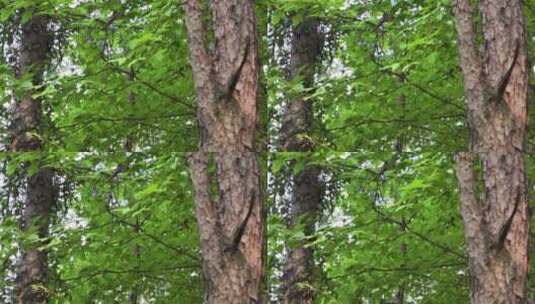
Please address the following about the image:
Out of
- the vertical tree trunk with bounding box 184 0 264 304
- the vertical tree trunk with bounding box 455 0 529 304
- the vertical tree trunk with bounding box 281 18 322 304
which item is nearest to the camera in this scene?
the vertical tree trunk with bounding box 184 0 264 304

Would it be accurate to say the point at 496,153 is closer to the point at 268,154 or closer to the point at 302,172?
the point at 268,154

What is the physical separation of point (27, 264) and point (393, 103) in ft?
16.5

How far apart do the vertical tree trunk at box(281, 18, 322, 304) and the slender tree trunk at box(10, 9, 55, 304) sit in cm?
308

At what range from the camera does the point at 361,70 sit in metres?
9.91

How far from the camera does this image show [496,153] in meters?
6.49

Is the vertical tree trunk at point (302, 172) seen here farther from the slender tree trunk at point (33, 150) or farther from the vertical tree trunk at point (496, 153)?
the vertical tree trunk at point (496, 153)

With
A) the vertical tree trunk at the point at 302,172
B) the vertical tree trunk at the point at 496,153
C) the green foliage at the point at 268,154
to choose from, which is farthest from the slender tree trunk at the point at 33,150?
the vertical tree trunk at the point at 496,153

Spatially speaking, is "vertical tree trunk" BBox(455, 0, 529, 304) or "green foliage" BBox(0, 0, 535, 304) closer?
"vertical tree trunk" BBox(455, 0, 529, 304)

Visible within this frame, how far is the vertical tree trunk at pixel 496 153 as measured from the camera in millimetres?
6234

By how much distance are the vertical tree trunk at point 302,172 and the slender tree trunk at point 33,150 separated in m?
3.08

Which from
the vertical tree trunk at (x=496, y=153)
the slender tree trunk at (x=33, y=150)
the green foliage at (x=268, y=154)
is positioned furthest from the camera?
the slender tree trunk at (x=33, y=150)

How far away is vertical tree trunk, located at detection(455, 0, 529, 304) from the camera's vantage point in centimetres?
623

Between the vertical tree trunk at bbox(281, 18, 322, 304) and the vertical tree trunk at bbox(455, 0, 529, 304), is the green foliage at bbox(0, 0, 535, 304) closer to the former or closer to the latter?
the vertical tree trunk at bbox(281, 18, 322, 304)

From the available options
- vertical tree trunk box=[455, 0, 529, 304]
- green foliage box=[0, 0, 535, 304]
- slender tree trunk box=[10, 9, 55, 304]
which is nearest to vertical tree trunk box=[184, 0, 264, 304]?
vertical tree trunk box=[455, 0, 529, 304]
